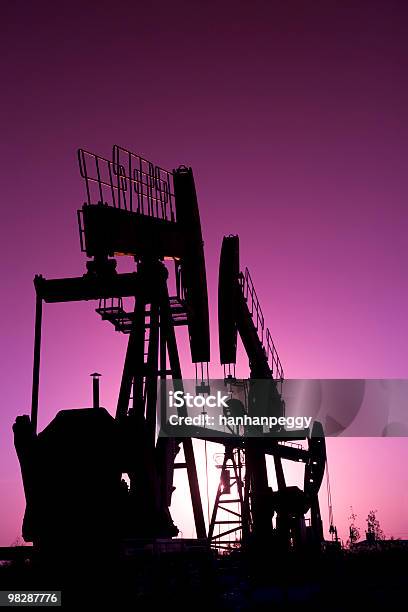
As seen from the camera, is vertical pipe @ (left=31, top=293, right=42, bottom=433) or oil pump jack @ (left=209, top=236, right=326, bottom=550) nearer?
vertical pipe @ (left=31, top=293, right=42, bottom=433)

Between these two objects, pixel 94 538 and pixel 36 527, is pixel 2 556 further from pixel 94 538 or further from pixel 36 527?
pixel 94 538

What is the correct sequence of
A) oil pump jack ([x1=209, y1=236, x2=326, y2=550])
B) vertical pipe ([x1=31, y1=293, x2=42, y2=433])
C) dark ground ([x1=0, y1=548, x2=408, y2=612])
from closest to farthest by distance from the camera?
dark ground ([x1=0, y1=548, x2=408, y2=612])
vertical pipe ([x1=31, y1=293, x2=42, y2=433])
oil pump jack ([x1=209, y1=236, x2=326, y2=550])

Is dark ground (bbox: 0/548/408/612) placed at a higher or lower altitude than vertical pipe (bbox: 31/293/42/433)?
lower

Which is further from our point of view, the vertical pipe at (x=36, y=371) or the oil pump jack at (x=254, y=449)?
the oil pump jack at (x=254, y=449)

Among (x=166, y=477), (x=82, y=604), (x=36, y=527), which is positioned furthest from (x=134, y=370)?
(x=82, y=604)

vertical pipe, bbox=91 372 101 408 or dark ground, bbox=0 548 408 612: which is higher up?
vertical pipe, bbox=91 372 101 408

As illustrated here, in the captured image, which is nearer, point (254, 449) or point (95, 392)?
point (95, 392)

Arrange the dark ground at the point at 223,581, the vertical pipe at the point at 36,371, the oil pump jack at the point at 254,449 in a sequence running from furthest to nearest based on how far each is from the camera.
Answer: the oil pump jack at the point at 254,449
the vertical pipe at the point at 36,371
the dark ground at the point at 223,581

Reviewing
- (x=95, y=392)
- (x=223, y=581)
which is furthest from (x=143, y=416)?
(x=223, y=581)

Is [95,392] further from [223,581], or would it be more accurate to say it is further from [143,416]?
[223,581]

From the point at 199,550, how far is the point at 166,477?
2.62 m

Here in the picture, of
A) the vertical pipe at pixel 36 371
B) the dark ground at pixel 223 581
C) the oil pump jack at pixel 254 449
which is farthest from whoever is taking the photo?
the oil pump jack at pixel 254 449

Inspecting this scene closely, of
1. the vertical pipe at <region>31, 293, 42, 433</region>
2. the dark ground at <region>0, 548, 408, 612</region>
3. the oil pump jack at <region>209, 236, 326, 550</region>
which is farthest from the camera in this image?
the oil pump jack at <region>209, 236, 326, 550</region>

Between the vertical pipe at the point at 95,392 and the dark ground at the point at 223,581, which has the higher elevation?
the vertical pipe at the point at 95,392
